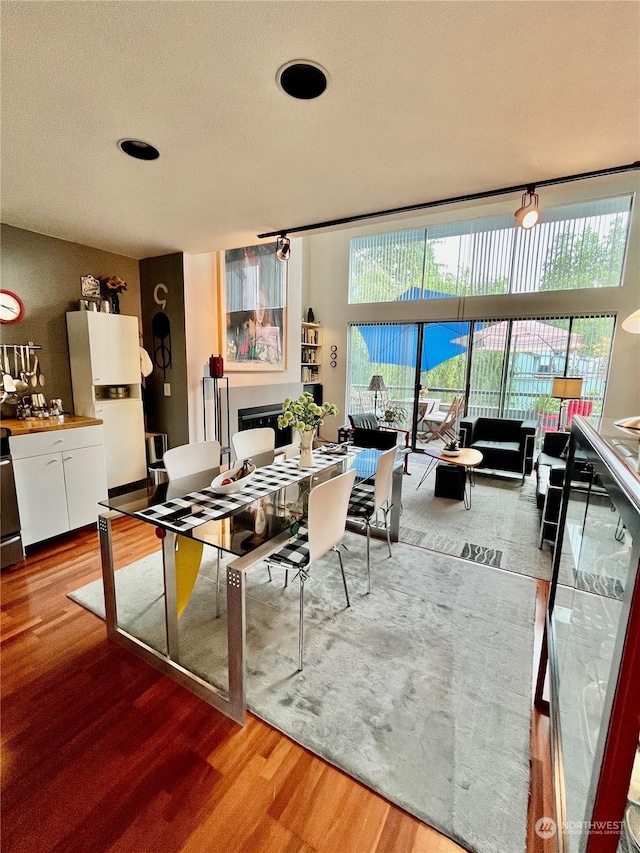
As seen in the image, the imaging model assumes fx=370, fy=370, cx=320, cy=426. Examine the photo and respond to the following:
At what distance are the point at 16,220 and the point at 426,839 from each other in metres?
4.23

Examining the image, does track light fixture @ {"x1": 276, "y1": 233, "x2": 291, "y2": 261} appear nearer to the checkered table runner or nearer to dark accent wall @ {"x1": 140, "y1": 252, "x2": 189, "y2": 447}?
dark accent wall @ {"x1": 140, "y1": 252, "x2": 189, "y2": 447}

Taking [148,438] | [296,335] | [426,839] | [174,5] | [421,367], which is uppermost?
[174,5]

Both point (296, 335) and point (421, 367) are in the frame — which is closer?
point (296, 335)

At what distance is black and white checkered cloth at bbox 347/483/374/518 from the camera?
2439mm

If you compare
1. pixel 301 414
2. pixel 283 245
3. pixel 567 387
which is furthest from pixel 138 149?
pixel 567 387

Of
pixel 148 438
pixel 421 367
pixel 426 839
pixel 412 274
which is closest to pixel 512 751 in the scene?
pixel 426 839

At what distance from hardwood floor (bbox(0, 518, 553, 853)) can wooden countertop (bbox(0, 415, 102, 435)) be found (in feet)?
4.71

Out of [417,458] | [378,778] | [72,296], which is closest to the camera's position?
[378,778]

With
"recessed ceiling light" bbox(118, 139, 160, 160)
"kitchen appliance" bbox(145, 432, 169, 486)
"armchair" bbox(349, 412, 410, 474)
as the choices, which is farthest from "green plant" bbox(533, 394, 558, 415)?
"recessed ceiling light" bbox(118, 139, 160, 160)

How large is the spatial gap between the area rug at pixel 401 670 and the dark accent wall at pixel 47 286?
195 centimetres

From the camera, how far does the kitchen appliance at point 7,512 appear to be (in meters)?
2.47

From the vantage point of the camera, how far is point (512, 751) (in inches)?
55.2

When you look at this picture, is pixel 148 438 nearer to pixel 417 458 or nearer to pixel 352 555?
pixel 352 555

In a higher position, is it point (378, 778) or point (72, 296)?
point (72, 296)
